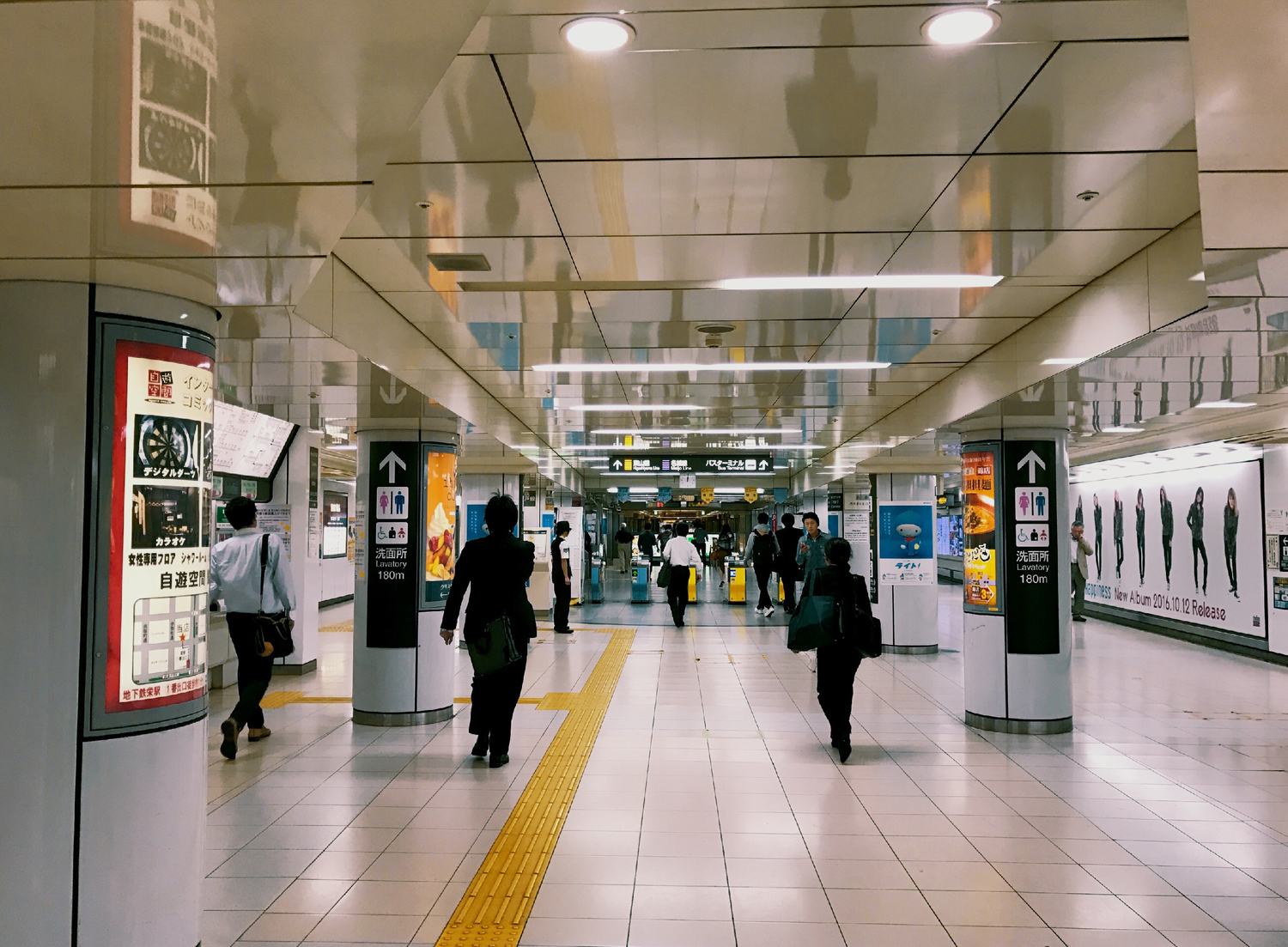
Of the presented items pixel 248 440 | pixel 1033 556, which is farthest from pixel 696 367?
pixel 248 440

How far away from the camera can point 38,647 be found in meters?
3.20

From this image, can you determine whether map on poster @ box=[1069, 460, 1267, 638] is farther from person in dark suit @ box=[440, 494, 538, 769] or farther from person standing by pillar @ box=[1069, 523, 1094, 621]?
person in dark suit @ box=[440, 494, 538, 769]

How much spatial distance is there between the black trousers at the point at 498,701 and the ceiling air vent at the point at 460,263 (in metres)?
2.50

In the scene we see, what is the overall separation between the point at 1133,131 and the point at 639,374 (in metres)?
5.34

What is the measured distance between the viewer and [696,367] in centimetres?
786

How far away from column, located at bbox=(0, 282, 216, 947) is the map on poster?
13.0 metres

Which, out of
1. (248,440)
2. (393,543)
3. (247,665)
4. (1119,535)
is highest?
(248,440)

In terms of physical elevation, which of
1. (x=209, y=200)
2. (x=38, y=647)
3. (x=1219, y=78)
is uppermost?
(x=1219, y=78)

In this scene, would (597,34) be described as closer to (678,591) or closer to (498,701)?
(498,701)

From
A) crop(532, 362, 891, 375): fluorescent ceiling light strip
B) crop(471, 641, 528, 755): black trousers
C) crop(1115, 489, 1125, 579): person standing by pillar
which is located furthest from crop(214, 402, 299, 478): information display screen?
crop(1115, 489, 1125, 579): person standing by pillar

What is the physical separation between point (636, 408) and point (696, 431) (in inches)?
106

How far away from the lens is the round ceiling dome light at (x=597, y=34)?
2527mm

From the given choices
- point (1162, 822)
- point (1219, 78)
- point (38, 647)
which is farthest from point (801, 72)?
point (1162, 822)

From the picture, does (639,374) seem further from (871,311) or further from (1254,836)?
(1254,836)
